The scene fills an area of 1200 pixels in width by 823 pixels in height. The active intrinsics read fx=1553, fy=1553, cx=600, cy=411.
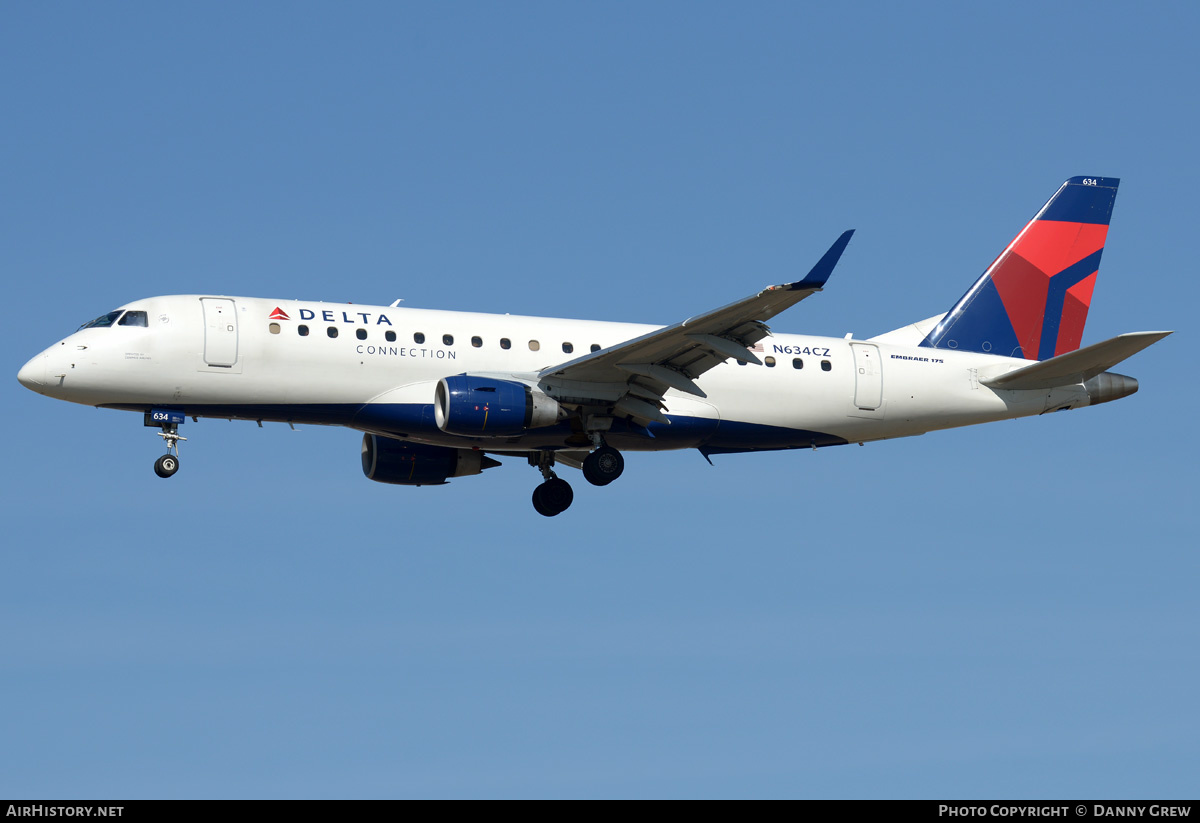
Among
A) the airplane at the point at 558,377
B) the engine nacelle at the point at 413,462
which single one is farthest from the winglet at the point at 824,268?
the engine nacelle at the point at 413,462

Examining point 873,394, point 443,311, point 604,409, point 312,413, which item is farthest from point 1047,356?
point 312,413

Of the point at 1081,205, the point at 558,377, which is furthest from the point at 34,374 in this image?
the point at 1081,205

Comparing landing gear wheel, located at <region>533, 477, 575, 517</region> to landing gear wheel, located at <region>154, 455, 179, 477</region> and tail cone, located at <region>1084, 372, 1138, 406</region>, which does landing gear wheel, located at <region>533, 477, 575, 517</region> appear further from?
tail cone, located at <region>1084, 372, 1138, 406</region>

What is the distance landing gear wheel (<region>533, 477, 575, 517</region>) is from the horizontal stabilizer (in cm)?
1132

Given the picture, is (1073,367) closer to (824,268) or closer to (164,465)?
(824,268)

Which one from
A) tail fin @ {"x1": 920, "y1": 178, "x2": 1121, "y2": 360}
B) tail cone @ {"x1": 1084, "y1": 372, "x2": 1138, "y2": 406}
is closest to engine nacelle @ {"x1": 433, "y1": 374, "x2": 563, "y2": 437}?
tail fin @ {"x1": 920, "y1": 178, "x2": 1121, "y2": 360}

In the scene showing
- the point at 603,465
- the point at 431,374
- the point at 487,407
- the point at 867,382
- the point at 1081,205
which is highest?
the point at 1081,205

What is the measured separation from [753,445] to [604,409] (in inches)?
173

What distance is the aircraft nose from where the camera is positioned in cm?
3500

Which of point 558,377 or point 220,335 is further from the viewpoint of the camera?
point 558,377

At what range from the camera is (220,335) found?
3550 centimetres

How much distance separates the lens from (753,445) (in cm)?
3941

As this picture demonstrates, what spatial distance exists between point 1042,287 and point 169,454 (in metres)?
24.0
